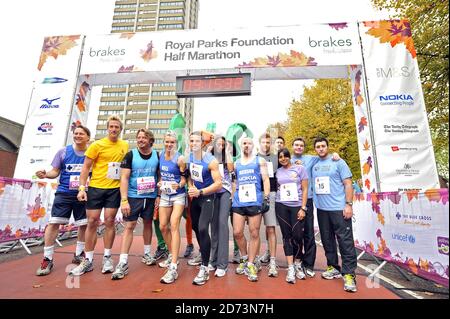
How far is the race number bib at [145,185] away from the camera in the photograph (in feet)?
11.2

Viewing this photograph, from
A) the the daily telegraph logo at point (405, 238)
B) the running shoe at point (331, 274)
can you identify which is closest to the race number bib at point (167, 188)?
the running shoe at point (331, 274)

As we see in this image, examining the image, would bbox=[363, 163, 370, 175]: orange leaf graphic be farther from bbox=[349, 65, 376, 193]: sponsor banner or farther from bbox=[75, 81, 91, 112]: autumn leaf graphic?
bbox=[75, 81, 91, 112]: autumn leaf graphic

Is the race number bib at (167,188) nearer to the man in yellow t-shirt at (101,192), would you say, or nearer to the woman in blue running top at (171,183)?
the woman in blue running top at (171,183)

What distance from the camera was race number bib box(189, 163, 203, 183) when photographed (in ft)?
11.0

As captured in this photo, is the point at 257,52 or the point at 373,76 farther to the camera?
the point at 257,52

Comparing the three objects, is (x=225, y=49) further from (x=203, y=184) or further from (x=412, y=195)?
(x=412, y=195)

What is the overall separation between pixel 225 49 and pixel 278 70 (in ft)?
4.25

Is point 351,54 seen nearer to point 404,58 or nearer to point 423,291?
point 404,58

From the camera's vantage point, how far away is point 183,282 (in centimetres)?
308

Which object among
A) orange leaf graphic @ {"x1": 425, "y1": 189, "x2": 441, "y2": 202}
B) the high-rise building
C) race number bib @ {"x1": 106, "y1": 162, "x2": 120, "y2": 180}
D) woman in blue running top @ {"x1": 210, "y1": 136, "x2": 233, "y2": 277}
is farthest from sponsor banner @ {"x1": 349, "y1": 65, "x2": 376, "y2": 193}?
the high-rise building

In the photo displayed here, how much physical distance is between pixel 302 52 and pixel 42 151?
6150mm

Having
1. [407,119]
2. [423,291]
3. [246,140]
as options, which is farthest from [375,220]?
[246,140]

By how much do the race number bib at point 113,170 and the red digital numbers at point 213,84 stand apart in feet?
9.73

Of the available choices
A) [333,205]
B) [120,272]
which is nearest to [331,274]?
[333,205]
